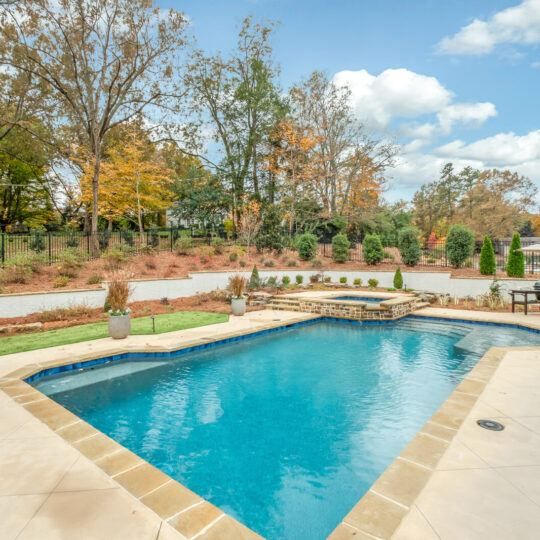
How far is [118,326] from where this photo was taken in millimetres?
6953

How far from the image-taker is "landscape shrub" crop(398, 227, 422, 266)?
15242mm

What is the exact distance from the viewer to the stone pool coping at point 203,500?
2.05 meters

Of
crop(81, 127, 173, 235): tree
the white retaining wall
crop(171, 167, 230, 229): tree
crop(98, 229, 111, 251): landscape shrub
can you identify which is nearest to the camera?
the white retaining wall

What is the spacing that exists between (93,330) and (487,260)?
13.9 m

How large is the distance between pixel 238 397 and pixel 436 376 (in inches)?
132

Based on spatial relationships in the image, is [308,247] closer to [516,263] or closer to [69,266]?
[516,263]

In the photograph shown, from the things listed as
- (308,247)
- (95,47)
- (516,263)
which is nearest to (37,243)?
(95,47)

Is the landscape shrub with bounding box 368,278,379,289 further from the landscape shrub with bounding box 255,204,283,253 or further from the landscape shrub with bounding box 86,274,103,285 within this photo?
the landscape shrub with bounding box 86,274,103,285

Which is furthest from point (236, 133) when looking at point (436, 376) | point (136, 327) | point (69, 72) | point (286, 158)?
point (436, 376)

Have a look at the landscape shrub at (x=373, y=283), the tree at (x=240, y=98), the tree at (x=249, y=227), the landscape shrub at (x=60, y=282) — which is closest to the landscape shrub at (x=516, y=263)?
the landscape shrub at (x=373, y=283)

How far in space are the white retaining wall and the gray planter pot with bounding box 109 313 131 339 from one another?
324 centimetres

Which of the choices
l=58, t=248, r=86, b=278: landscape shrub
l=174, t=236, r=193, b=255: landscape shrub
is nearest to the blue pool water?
l=58, t=248, r=86, b=278: landscape shrub

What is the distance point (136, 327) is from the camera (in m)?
8.11

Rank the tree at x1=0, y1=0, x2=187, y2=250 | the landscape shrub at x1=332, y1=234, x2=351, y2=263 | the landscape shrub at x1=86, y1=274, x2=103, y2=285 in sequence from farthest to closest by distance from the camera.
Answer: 1. the landscape shrub at x1=332, y1=234, x2=351, y2=263
2. the tree at x1=0, y1=0, x2=187, y2=250
3. the landscape shrub at x1=86, y1=274, x2=103, y2=285
